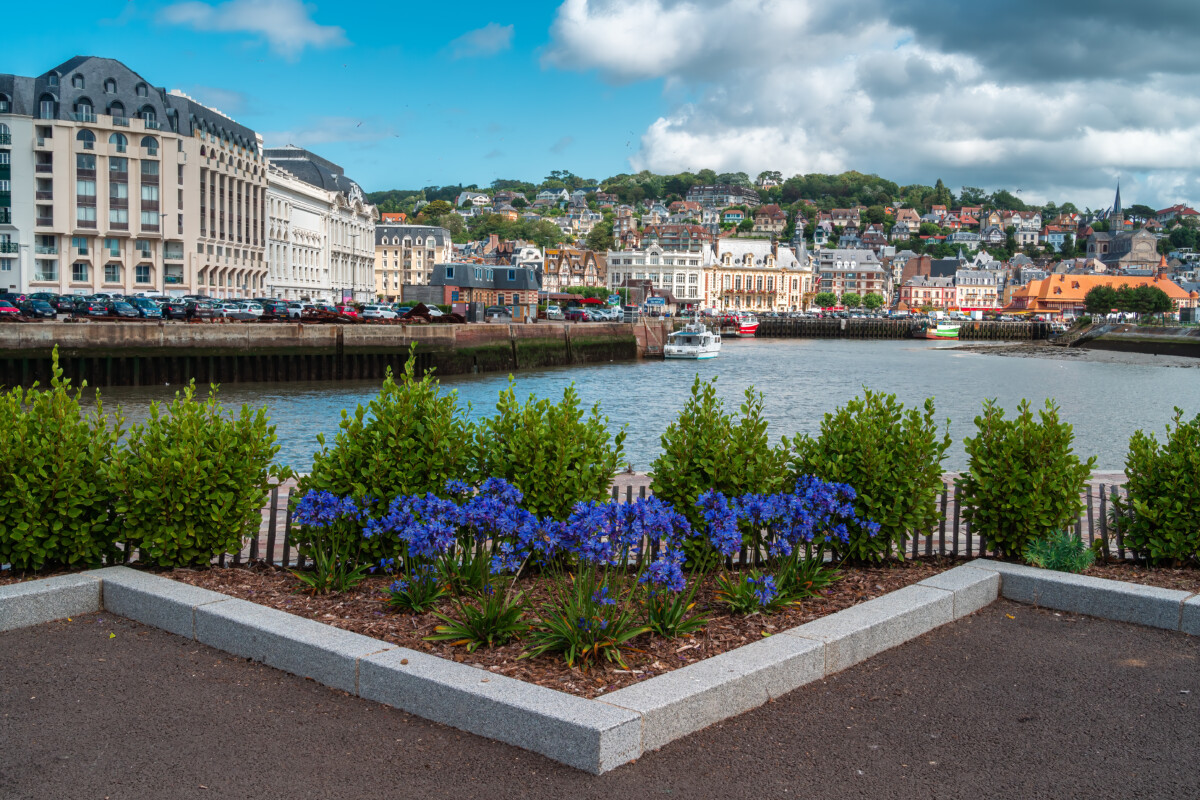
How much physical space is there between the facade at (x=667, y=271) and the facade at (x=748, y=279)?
290 centimetres

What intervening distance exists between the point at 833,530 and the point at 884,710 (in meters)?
2.24

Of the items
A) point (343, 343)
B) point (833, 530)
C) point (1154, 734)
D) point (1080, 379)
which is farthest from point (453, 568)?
point (1080, 379)

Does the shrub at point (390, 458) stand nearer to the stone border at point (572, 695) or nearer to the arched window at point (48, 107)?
the stone border at point (572, 695)

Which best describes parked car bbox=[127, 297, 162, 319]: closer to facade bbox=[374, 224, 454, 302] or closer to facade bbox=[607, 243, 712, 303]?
facade bbox=[374, 224, 454, 302]

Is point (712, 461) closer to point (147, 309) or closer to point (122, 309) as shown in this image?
point (147, 309)

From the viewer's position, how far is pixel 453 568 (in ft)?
23.7

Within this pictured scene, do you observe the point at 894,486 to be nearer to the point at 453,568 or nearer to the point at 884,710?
the point at 884,710

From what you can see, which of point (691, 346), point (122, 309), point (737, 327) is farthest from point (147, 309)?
point (737, 327)

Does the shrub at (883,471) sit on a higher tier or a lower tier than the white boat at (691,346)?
higher

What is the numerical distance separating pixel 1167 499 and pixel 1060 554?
1.08m

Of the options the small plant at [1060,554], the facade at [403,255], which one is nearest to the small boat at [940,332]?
the facade at [403,255]

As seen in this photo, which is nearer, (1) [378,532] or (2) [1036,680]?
(2) [1036,680]

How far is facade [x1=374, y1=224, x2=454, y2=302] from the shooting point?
541 feet

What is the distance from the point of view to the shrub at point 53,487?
7.54 meters
